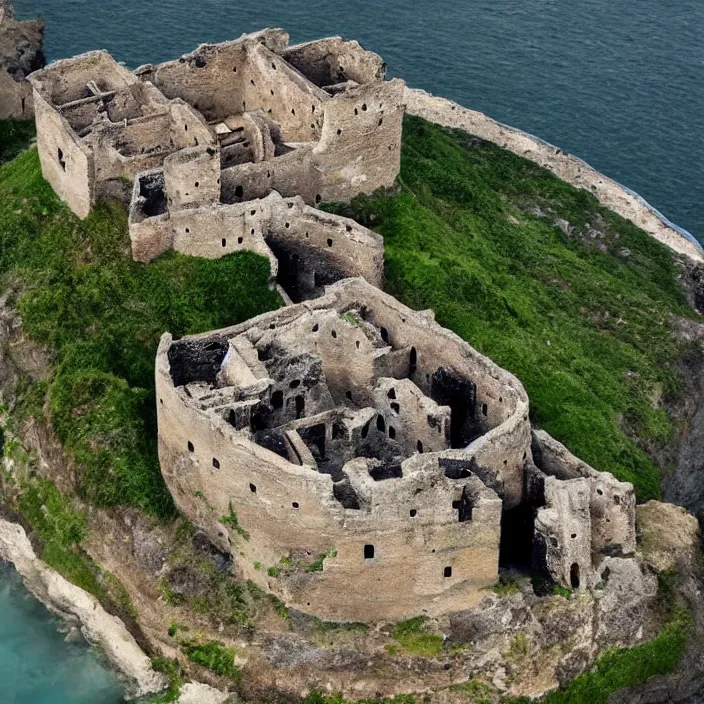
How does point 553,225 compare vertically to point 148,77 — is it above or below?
below

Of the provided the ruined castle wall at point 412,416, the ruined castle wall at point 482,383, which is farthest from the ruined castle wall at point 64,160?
the ruined castle wall at point 412,416

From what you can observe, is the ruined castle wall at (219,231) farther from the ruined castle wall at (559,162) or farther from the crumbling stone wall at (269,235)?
the ruined castle wall at (559,162)

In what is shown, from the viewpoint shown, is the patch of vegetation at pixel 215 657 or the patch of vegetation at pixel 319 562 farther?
the patch of vegetation at pixel 215 657

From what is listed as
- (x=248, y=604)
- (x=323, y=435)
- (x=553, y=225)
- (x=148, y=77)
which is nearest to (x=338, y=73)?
(x=148, y=77)

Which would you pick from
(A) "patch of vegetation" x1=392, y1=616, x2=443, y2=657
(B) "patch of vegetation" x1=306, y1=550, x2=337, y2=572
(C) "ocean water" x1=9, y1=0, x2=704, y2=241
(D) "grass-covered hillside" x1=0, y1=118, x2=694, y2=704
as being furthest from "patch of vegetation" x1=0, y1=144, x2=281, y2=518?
(C) "ocean water" x1=9, y1=0, x2=704, y2=241

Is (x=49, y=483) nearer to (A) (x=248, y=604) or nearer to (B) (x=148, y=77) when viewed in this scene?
(A) (x=248, y=604)

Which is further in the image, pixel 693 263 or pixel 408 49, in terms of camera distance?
pixel 408 49

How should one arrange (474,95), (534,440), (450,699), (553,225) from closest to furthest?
1. (450,699)
2. (534,440)
3. (553,225)
4. (474,95)
